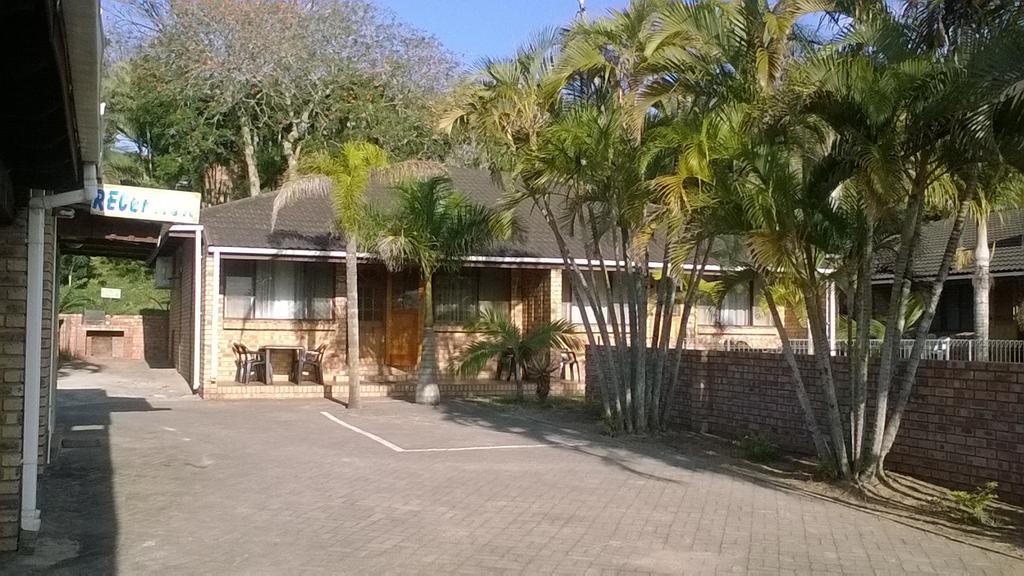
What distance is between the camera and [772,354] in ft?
39.7

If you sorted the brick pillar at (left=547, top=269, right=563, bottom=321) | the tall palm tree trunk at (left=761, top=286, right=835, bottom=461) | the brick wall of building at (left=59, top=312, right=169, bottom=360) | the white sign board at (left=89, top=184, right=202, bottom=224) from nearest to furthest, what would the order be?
the white sign board at (left=89, top=184, right=202, bottom=224) < the tall palm tree trunk at (left=761, top=286, right=835, bottom=461) < the brick pillar at (left=547, top=269, right=563, bottom=321) < the brick wall of building at (left=59, top=312, right=169, bottom=360)

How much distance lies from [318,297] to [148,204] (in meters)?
11.1

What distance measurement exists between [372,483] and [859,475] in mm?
4757

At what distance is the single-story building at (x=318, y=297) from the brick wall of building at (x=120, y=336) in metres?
7.76

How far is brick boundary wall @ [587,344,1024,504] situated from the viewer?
8719 mm

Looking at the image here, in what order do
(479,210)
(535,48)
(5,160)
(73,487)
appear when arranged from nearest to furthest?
(5,160) → (73,487) → (535,48) → (479,210)

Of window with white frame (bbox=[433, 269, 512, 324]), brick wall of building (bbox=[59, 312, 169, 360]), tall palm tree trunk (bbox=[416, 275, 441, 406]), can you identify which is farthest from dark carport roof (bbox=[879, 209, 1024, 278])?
brick wall of building (bbox=[59, 312, 169, 360])

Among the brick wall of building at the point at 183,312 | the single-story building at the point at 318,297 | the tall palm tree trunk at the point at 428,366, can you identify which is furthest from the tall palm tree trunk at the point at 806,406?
the brick wall of building at the point at 183,312

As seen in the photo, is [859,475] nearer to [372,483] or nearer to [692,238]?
[692,238]

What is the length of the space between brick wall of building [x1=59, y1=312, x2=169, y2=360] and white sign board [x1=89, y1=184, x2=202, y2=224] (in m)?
21.5

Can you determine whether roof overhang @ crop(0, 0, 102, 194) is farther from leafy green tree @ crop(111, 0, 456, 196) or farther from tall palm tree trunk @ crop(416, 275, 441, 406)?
leafy green tree @ crop(111, 0, 456, 196)

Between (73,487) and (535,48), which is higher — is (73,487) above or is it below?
below

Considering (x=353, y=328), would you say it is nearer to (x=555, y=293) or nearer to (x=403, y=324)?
(x=403, y=324)

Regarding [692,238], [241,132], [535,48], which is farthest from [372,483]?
[241,132]
